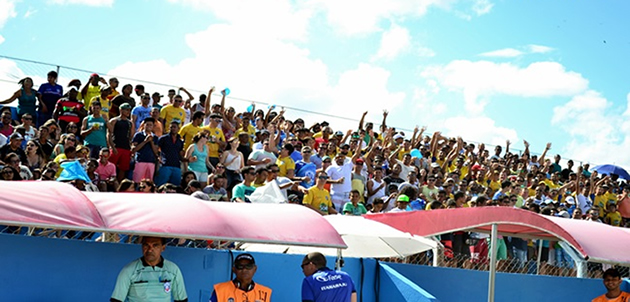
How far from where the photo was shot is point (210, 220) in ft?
28.3

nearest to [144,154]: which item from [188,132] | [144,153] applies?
[144,153]

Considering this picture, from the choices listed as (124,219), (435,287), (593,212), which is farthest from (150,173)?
(593,212)

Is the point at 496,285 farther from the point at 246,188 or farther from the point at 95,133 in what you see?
the point at 95,133

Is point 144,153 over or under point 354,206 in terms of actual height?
over

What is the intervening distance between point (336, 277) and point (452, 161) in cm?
1496

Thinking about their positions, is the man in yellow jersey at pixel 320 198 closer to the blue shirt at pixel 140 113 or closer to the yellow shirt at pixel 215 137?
the yellow shirt at pixel 215 137

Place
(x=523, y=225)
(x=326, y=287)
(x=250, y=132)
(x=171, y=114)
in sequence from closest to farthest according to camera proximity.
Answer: (x=326, y=287) → (x=523, y=225) → (x=171, y=114) → (x=250, y=132)

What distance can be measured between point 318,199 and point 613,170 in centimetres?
1652

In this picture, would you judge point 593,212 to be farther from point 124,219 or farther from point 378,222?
point 124,219

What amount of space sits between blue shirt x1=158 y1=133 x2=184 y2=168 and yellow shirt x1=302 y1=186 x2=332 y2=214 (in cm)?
248

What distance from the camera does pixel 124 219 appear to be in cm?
802

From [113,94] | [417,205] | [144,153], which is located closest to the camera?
[144,153]

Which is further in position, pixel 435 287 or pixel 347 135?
pixel 347 135

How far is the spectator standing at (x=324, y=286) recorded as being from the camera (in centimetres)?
862
